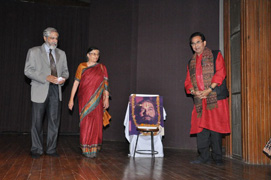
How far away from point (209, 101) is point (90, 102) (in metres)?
1.48

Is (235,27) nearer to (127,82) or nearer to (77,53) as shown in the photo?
(127,82)

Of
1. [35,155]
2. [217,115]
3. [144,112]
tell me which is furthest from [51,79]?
[217,115]

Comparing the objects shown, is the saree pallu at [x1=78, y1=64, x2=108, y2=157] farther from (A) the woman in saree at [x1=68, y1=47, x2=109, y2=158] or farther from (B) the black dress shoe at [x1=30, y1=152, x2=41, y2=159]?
(B) the black dress shoe at [x1=30, y1=152, x2=41, y2=159]

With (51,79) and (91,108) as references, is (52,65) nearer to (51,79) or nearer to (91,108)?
(51,79)

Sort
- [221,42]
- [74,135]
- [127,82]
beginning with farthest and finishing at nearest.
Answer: [74,135] < [127,82] < [221,42]

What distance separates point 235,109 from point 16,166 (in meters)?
2.67

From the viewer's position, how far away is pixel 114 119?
5.13m

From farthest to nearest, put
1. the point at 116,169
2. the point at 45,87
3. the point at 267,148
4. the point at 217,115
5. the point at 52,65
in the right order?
the point at 52,65 < the point at 45,87 < the point at 217,115 < the point at 267,148 < the point at 116,169

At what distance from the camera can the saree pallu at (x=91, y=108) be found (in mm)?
3236

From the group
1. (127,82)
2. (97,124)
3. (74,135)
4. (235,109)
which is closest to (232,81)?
(235,109)

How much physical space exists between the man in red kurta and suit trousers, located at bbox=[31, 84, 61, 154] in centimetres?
171

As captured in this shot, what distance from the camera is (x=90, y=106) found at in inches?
129

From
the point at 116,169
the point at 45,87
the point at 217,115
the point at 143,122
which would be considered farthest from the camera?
the point at 143,122

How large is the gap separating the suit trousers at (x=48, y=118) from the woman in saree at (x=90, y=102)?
206 mm
